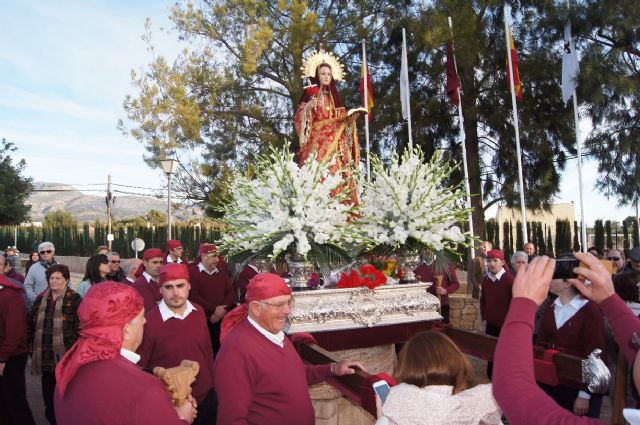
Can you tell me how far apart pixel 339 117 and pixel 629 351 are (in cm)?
678

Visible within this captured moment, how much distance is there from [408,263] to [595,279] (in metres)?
3.78

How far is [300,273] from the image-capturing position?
5109mm

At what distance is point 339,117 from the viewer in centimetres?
843

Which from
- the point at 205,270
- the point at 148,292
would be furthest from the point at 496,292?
the point at 148,292

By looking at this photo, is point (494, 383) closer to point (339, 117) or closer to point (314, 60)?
point (339, 117)

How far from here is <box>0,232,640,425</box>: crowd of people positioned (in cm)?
158

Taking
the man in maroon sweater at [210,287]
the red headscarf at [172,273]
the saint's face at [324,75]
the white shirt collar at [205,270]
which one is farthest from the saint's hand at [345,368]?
the saint's face at [324,75]

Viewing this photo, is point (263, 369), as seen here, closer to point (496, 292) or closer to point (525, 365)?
point (525, 365)

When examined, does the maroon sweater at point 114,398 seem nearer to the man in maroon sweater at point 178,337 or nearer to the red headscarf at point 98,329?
the red headscarf at point 98,329

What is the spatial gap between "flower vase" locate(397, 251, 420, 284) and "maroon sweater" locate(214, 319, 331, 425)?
2.66 meters

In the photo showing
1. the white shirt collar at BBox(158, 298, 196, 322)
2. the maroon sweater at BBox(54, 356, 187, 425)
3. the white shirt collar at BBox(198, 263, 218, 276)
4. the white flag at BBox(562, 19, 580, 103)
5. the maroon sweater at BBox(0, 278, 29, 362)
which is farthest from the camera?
the white flag at BBox(562, 19, 580, 103)

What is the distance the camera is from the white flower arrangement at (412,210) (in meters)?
5.23

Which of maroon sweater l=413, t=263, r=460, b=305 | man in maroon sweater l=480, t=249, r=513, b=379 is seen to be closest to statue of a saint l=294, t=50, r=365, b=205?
maroon sweater l=413, t=263, r=460, b=305

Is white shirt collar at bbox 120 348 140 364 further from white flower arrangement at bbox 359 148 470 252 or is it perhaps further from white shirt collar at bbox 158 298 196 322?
white flower arrangement at bbox 359 148 470 252
